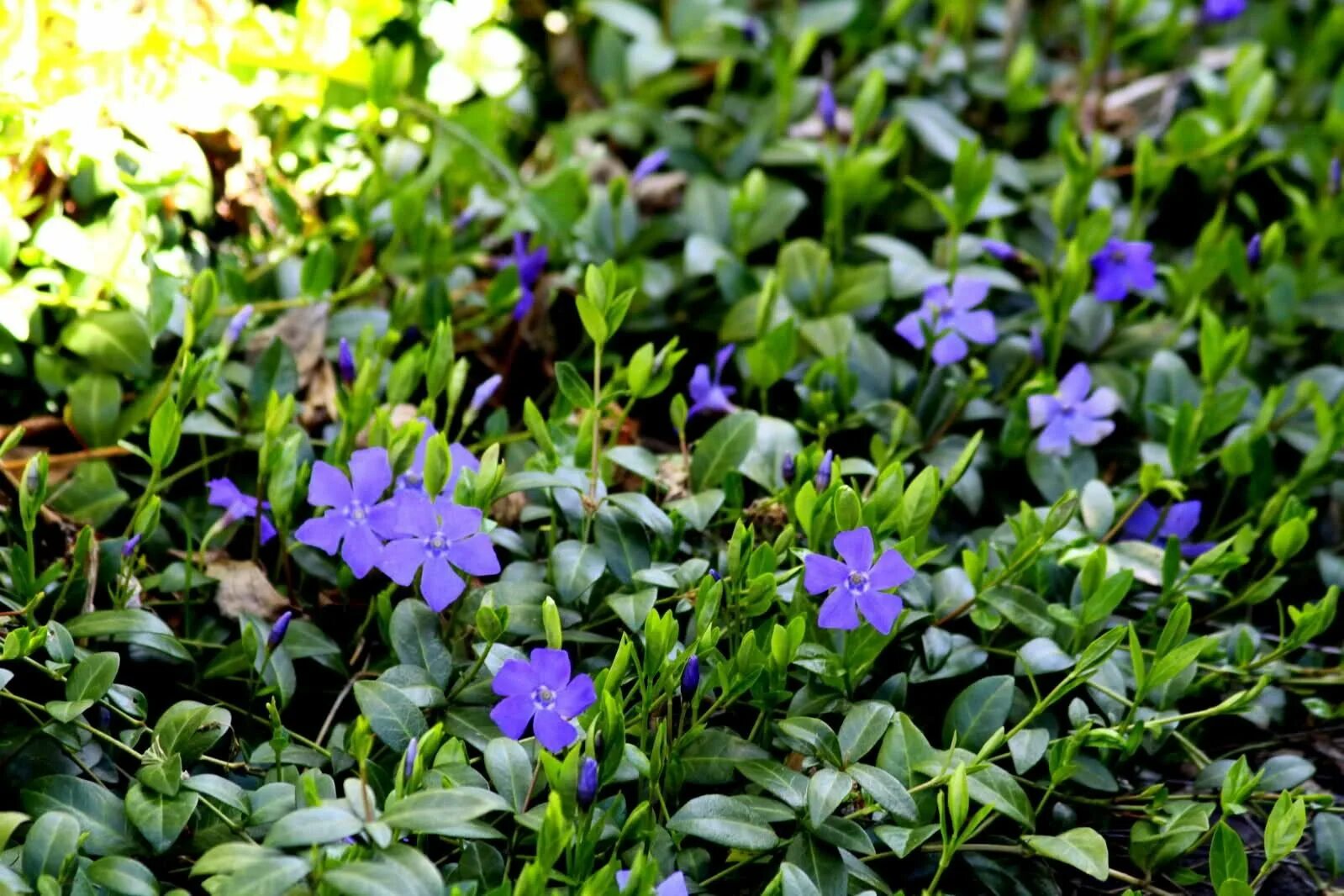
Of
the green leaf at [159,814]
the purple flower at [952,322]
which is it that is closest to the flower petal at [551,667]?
the green leaf at [159,814]

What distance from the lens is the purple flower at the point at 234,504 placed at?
154 cm

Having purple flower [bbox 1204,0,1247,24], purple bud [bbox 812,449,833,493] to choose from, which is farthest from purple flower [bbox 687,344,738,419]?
purple flower [bbox 1204,0,1247,24]

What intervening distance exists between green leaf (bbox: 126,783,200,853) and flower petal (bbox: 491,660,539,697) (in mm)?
289

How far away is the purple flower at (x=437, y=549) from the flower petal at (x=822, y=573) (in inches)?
Result: 12.0

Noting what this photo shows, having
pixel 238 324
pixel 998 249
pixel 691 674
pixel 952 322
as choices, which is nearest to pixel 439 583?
pixel 691 674

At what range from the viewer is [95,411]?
1.68 metres

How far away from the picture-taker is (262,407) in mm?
1707

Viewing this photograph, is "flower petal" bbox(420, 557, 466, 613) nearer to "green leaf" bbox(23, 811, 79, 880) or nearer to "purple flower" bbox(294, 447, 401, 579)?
"purple flower" bbox(294, 447, 401, 579)

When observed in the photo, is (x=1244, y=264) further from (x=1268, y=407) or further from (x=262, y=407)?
(x=262, y=407)

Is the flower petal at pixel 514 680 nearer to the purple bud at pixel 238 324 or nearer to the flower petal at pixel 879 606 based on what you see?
the flower petal at pixel 879 606

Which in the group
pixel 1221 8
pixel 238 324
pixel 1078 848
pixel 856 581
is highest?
pixel 1221 8

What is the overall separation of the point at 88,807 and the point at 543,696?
42cm

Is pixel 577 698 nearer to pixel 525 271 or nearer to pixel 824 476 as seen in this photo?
pixel 824 476

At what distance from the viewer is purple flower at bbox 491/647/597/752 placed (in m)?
1.28
